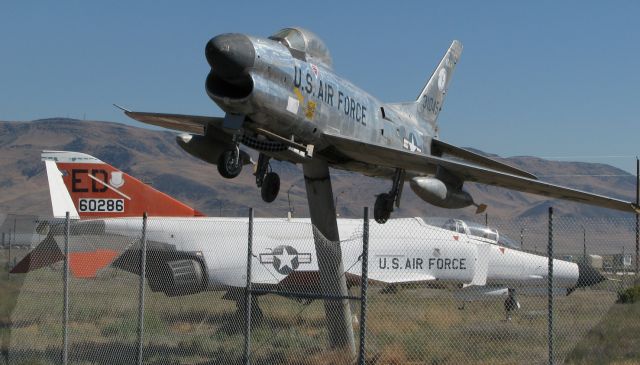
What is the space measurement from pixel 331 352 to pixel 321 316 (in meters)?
6.64

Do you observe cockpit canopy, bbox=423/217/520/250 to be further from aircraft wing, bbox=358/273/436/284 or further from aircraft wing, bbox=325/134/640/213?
aircraft wing, bbox=325/134/640/213


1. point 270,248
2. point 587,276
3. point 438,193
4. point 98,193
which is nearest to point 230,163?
point 438,193

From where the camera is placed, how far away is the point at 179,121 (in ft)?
53.6

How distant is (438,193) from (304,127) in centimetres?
231

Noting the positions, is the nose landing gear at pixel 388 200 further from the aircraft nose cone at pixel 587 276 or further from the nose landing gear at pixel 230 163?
the aircraft nose cone at pixel 587 276

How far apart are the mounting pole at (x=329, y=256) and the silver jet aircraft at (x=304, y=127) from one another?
13.6 inches

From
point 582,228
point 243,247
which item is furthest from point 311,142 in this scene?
point 243,247

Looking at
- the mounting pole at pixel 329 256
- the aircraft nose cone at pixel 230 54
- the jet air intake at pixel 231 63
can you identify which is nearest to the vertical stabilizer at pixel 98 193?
the mounting pole at pixel 329 256

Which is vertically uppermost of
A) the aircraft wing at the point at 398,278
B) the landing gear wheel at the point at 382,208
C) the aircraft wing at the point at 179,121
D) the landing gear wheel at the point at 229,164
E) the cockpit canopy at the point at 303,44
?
the cockpit canopy at the point at 303,44

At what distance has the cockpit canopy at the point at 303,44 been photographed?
14539mm

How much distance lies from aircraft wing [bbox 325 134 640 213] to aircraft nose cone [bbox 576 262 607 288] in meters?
6.85

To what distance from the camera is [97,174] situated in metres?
23.5

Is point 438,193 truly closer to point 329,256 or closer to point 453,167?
point 453,167

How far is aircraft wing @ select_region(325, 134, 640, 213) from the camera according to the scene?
14984 mm
